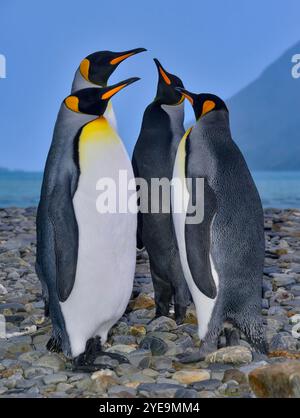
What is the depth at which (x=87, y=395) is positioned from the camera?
9.57 ft

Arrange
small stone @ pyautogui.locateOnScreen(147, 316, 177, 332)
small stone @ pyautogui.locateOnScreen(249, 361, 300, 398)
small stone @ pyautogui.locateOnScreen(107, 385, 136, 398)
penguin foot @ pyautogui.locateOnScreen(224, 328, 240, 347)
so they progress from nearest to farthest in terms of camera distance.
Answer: small stone @ pyautogui.locateOnScreen(249, 361, 300, 398) → small stone @ pyautogui.locateOnScreen(107, 385, 136, 398) → penguin foot @ pyautogui.locateOnScreen(224, 328, 240, 347) → small stone @ pyautogui.locateOnScreen(147, 316, 177, 332)

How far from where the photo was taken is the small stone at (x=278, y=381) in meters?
2.73

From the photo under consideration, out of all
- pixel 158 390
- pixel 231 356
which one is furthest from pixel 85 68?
pixel 158 390

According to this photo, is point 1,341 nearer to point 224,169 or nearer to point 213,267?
point 213,267

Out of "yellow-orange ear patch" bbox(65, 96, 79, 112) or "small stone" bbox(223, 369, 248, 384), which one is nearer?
"small stone" bbox(223, 369, 248, 384)

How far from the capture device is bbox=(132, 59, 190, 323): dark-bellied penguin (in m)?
4.00

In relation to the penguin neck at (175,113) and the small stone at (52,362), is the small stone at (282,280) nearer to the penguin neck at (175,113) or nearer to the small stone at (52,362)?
the penguin neck at (175,113)

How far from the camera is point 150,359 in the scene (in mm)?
3342

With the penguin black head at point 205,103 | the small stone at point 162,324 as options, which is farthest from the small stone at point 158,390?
the penguin black head at point 205,103

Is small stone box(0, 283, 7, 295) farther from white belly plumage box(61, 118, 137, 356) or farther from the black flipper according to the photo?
the black flipper

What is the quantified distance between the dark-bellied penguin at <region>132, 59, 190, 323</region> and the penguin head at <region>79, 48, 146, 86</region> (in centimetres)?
32

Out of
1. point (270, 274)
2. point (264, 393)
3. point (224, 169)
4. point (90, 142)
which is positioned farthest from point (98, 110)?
point (270, 274)

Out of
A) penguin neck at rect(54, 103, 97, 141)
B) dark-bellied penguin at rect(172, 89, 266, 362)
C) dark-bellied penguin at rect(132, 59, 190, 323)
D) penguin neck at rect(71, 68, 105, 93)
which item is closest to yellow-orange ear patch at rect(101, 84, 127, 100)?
penguin neck at rect(54, 103, 97, 141)

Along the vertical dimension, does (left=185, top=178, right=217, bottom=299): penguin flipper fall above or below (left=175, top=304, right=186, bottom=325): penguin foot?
above
